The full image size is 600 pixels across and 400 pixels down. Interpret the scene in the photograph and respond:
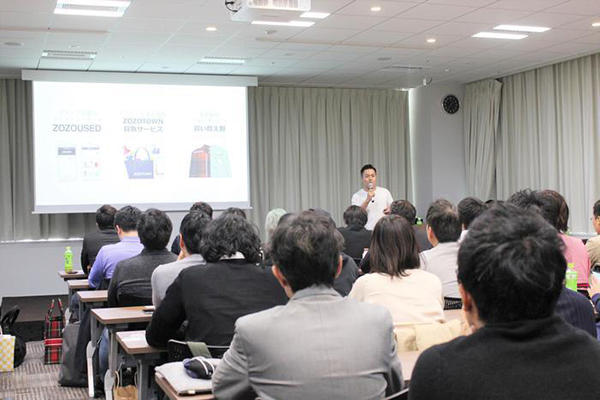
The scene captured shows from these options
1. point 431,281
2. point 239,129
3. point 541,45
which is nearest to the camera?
point 431,281

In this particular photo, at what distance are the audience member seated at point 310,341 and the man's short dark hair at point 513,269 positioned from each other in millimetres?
734

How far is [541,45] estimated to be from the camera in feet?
29.7

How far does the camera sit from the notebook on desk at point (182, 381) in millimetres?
2307

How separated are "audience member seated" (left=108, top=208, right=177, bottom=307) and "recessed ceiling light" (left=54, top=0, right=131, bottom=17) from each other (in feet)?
9.76

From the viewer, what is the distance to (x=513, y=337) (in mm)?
1320

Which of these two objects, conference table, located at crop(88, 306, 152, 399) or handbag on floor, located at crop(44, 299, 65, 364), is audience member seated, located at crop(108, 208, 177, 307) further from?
handbag on floor, located at crop(44, 299, 65, 364)

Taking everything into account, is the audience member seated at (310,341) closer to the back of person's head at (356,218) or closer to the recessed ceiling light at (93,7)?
the back of person's head at (356,218)

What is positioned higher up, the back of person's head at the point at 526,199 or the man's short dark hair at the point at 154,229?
the back of person's head at the point at 526,199

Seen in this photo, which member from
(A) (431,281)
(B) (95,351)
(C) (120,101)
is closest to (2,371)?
(B) (95,351)

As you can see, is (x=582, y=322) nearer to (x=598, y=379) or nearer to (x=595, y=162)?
(x=598, y=379)

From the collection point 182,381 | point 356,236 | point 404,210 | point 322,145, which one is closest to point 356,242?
point 356,236

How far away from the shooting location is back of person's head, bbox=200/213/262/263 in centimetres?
319

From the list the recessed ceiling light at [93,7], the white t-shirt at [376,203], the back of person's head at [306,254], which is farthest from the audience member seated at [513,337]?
the white t-shirt at [376,203]

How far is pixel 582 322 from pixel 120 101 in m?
8.71
